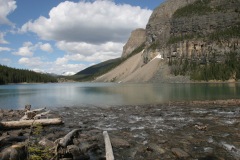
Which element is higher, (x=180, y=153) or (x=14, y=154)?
(x=14, y=154)

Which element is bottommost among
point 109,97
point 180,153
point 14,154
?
point 180,153

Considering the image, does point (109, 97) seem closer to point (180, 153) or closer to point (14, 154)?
point (180, 153)

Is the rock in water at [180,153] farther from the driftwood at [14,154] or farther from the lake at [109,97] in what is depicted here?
the lake at [109,97]

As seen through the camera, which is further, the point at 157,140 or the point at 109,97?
the point at 109,97

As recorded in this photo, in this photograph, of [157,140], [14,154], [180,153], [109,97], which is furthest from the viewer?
[109,97]

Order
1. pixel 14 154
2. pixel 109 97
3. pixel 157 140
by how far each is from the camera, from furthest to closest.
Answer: pixel 109 97 → pixel 157 140 → pixel 14 154

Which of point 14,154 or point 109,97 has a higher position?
point 14,154

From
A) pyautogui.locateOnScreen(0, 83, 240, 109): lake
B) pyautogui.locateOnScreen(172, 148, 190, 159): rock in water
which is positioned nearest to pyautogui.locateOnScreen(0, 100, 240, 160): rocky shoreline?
pyautogui.locateOnScreen(172, 148, 190, 159): rock in water

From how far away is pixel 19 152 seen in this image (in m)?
12.4

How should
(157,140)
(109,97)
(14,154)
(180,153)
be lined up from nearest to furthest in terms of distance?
(14,154), (180,153), (157,140), (109,97)

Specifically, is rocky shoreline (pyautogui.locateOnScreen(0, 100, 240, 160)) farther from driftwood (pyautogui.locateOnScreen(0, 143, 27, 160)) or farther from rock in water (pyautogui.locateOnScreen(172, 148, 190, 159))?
driftwood (pyautogui.locateOnScreen(0, 143, 27, 160))

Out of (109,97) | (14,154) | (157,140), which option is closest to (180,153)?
(157,140)

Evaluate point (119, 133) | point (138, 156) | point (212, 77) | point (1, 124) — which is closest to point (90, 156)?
point (138, 156)

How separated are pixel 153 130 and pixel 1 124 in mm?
12536
